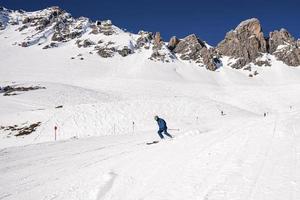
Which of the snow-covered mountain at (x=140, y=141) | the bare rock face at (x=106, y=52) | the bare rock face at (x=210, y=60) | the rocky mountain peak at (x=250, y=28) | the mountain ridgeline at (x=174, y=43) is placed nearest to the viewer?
the snow-covered mountain at (x=140, y=141)

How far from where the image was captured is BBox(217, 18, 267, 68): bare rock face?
17800 centimetres

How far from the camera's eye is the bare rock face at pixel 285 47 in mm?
172250

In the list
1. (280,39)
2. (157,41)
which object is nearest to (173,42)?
(157,41)

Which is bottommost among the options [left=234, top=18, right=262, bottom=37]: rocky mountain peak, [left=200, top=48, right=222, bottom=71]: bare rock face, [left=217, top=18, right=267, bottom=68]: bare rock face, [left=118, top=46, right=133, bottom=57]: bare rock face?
[left=200, top=48, right=222, bottom=71]: bare rock face

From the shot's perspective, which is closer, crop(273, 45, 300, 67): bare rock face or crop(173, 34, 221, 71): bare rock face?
crop(173, 34, 221, 71): bare rock face

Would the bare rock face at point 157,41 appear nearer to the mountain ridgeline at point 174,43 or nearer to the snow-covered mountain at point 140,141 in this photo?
the mountain ridgeline at point 174,43

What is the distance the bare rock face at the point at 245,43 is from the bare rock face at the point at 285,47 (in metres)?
6.24

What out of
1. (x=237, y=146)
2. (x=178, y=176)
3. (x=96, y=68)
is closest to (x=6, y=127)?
(x=237, y=146)

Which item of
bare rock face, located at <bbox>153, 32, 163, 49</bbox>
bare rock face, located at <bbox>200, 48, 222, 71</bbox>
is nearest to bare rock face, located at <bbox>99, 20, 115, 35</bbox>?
bare rock face, located at <bbox>153, 32, 163, 49</bbox>

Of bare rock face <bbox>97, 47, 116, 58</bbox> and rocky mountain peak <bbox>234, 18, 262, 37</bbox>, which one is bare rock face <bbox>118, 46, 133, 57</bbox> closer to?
bare rock face <bbox>97, 47, 116, 58</bbox>

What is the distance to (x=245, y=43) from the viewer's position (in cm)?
18175

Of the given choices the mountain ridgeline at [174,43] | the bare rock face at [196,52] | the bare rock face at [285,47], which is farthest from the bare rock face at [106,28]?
the bare rock face at [285,47]

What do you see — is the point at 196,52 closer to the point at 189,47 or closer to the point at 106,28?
the point at 189,47

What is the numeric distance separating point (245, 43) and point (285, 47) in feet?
66.0
